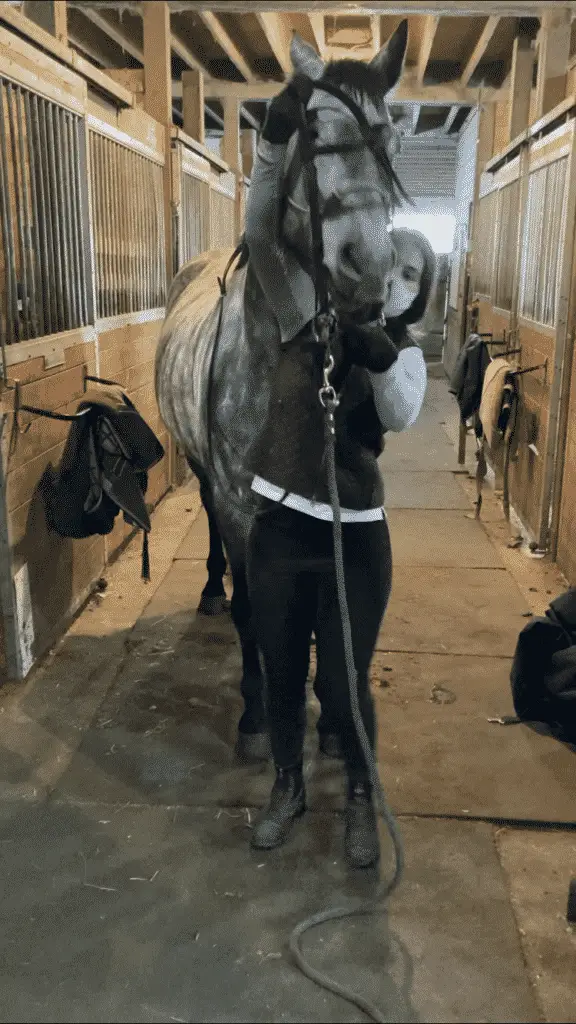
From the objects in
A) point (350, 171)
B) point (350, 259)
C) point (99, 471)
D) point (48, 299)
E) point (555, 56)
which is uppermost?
point (555, 56)

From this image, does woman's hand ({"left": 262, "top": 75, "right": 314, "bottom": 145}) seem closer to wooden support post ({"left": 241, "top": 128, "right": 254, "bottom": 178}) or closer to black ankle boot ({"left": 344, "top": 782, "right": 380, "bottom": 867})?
black ankle boot ({"left": 344, "top": 782, "right": 380, "bottom": 867})

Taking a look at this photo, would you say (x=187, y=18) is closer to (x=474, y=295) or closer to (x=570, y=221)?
(x=474, y=295)

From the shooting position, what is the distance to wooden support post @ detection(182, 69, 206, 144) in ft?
21.3

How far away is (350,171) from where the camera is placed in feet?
4.83

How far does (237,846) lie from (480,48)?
594 cm

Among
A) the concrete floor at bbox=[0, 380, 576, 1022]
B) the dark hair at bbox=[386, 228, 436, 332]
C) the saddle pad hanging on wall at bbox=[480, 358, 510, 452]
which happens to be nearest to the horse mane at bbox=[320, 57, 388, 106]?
the dark hair at bbox=[386, 228, 436, 332]

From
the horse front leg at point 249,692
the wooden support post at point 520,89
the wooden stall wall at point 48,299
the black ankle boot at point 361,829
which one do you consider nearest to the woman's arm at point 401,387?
the horse front leg at point 249,692

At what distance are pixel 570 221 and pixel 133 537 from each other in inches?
102

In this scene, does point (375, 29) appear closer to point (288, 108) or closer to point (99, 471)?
point (99, 471)

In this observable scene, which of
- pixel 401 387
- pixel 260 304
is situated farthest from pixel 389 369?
pixel 260 304

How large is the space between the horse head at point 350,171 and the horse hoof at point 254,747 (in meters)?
1.40

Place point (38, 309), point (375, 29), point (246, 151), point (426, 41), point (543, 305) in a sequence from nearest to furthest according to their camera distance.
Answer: point (38, 309)
point (543, 305)
point (375, 29)
point (426, 41)
point (246, 151)

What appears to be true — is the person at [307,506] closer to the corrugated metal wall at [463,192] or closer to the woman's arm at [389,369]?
the woman's arm at [389,369]

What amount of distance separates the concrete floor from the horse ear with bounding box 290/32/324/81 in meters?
1.66
